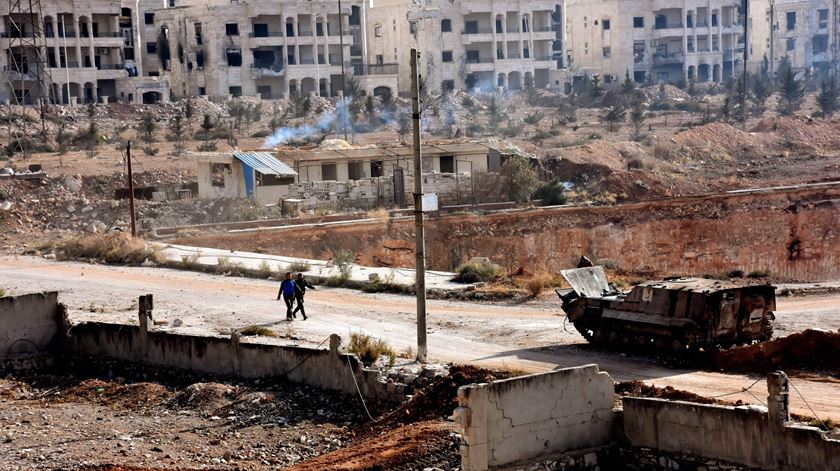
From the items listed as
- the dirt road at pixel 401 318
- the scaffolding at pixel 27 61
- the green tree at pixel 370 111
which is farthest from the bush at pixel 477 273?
the scaffolding at pixel 27 61

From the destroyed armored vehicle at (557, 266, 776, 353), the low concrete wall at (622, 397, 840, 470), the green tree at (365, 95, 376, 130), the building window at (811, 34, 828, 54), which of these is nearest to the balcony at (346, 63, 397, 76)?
the green tree at (365, 95, 376, 130)

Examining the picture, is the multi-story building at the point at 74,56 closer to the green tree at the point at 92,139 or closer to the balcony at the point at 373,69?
the green tree at the point at 92,139

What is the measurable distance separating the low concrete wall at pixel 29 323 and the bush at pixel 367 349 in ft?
27.9

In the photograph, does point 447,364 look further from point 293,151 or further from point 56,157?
point 56,157

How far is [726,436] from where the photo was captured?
1645 centimetres

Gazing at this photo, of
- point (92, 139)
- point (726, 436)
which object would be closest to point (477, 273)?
point (726, 436)

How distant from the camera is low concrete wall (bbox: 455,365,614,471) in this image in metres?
16.6

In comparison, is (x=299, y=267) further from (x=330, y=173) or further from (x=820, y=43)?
(x=820, y=43)

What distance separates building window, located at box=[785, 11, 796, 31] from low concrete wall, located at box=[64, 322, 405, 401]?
104m

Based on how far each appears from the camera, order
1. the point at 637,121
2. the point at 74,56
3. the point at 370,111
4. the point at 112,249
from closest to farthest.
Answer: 1. the point at 112,249
2. the point at 637,121
3. the point at 370,111
4. the point at 74,56

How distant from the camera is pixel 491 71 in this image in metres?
98.8

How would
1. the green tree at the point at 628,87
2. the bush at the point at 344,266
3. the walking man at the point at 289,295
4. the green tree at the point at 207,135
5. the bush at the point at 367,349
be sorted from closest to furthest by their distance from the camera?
the bush at the point at 367,349 < the walking man at the point at 289,295 < the bush at the point at 344,266 < the green tree at the point at 207,135 < the green tree at the point at 628,87

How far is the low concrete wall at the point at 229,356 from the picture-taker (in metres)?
21.8

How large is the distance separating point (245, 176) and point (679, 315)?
31648 mm
